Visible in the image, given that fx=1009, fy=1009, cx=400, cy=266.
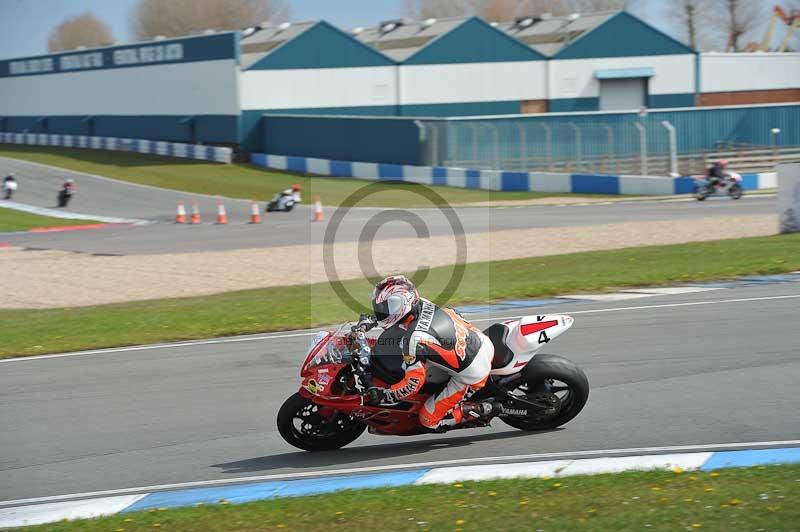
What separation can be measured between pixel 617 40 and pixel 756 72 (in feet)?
35.3

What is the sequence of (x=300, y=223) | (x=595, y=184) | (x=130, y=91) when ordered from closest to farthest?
1. (x=300, y=223)
2. (x=595, y=184)
3. (x=130, y=91)

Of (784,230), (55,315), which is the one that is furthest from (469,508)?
(784,230)

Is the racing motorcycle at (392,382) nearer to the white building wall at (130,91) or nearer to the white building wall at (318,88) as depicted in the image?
the white building wall at (318,88)

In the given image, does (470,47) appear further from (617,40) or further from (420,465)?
(420,465)

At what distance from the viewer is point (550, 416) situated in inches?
338

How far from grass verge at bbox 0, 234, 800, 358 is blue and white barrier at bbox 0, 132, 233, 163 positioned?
37.9 meters

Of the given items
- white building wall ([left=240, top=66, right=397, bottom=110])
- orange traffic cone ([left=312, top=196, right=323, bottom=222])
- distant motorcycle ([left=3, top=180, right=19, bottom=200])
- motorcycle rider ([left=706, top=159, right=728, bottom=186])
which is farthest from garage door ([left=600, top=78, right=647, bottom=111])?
distant motorcycle ([left=3, top=180, right=19, bottom=200])

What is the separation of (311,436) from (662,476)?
305 cm

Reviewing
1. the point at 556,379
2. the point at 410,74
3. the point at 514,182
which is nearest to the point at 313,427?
the point at 556,379

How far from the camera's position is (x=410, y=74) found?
5781 cm

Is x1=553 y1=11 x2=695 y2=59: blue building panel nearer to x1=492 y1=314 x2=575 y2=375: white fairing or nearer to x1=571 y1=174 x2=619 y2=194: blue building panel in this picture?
x1=571 y1=174 x2=619 y2=194: blue building panel

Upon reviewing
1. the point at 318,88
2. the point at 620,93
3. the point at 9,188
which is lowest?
the point at 9,188

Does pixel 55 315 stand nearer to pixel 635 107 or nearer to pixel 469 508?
pixel 469 508

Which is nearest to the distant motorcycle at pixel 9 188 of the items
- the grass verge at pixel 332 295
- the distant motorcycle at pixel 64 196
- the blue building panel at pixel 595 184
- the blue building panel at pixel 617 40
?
the distant motorcycle at pixel 64 196
